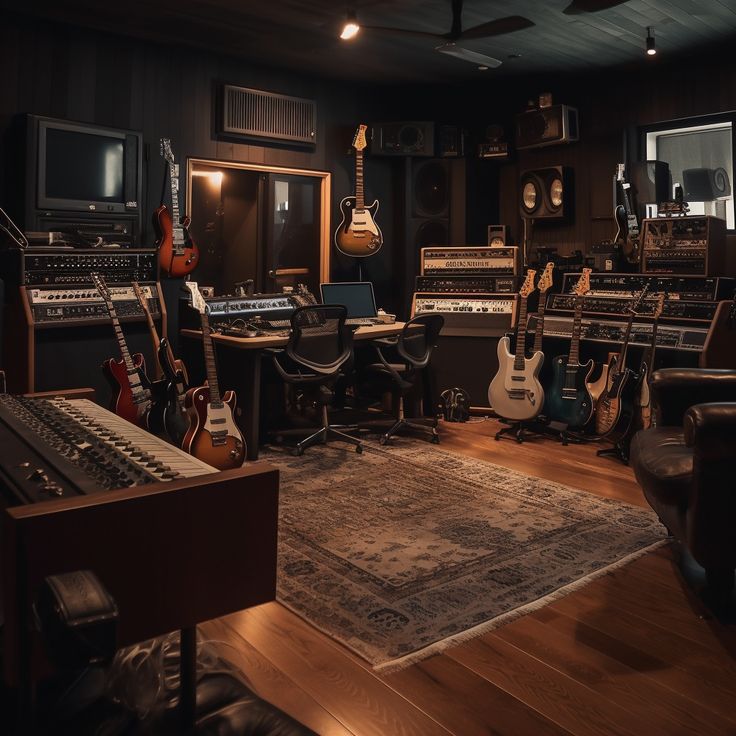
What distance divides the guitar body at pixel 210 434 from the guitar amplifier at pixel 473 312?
2.35m

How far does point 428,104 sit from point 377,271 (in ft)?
5.30

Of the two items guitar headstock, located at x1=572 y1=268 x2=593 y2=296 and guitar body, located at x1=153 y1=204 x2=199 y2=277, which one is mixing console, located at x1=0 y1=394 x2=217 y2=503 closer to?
guitar body, located at x1=153 y1=204 x2=199 y2=277

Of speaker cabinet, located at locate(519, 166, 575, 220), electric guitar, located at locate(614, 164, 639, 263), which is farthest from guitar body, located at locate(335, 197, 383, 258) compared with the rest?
electric guitar, located at locate(614, 164, 639, 263)

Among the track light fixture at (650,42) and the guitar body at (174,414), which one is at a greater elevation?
the track light fixture at (650,42)

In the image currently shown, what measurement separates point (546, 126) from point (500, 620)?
4774mm

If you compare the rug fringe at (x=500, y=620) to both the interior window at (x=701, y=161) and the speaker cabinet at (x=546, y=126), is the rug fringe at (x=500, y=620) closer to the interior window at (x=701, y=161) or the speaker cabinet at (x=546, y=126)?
the interior window at (x=701, y=161)

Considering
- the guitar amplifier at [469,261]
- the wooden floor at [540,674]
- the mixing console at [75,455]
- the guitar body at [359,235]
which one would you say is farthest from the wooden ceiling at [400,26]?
the mixing console at [75,455]

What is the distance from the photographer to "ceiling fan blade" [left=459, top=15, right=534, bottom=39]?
14.1 feet

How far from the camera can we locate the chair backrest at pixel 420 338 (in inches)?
196

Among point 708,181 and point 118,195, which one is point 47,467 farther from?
point 708,181

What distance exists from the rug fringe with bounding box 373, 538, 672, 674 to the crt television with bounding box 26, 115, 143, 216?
378 centimetres

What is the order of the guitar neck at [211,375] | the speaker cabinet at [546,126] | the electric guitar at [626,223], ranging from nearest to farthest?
the guitar neck at [211,375], the electric guitar at [626,223], the speaker cabinet at [546,126]

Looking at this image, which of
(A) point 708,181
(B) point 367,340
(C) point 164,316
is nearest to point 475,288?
(B) point 367,340

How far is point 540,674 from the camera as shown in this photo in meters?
2.18
